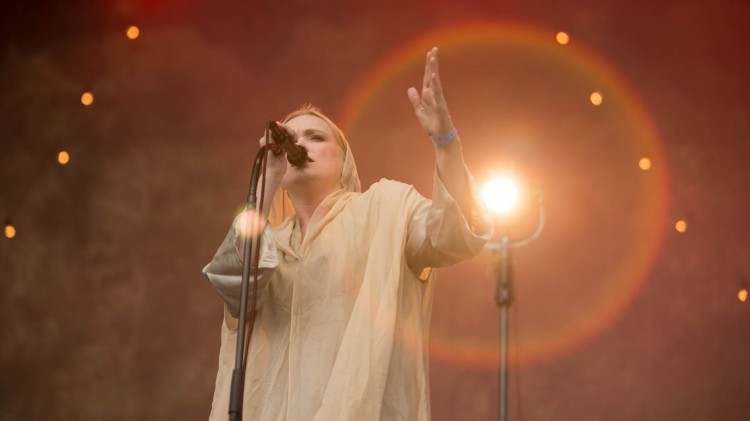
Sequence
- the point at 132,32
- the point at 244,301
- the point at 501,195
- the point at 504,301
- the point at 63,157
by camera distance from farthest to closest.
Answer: the point at 132,32
the point at 63,157
the point at 501,195
the point at 504,301
the point at 244,301

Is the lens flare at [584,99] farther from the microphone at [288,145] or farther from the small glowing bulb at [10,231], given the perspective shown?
the microphone at [288,145]

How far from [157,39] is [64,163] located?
0.67 meters

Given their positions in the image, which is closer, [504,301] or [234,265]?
[234,265]

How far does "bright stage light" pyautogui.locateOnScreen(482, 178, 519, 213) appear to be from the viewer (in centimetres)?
407

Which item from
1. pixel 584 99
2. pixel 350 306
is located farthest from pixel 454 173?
pixel 584 99

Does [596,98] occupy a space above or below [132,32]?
below

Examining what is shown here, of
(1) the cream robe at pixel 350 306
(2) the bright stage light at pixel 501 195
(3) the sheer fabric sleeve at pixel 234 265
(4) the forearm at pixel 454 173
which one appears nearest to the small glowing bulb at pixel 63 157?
(2) the bright stage light at pixel 501 195

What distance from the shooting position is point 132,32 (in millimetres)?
4371

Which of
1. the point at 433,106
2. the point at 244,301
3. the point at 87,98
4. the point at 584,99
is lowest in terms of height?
the point at 244,301

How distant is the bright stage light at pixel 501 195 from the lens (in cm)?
407

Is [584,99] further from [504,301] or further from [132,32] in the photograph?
[132,32]

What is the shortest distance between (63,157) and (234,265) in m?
2.33

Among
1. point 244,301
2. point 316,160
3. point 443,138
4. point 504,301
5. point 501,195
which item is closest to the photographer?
point 244,301

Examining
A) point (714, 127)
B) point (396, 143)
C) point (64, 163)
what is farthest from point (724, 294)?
point (64, 163)
